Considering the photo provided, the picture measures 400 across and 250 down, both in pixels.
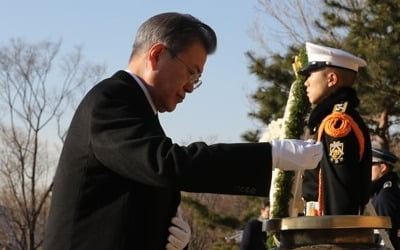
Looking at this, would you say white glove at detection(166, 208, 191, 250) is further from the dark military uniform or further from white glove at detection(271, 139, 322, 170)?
the dark military uniform

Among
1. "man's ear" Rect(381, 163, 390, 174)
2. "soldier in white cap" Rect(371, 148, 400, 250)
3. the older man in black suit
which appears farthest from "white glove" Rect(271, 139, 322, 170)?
"man's ear" Rect(381, 163, 390, 174)

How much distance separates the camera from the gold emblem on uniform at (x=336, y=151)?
4719 millimetres

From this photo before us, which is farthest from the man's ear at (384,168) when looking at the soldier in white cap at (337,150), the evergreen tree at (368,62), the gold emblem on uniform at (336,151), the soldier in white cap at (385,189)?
the evergreen tree at (368,62)

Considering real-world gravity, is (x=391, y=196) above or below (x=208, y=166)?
above

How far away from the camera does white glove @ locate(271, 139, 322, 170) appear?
2.35 meters

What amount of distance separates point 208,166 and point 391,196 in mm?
5164

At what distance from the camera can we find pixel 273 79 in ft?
56.9

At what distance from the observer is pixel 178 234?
2.64 m

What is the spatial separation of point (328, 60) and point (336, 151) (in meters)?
0.71

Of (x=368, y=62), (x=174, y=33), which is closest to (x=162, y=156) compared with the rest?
(x=174, y=33)

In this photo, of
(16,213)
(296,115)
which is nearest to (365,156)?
(296,115)

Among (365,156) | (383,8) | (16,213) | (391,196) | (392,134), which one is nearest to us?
(365,156)

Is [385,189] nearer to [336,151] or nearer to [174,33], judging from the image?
[336,151]

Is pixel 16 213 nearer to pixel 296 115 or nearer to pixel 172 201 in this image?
pixel 296 115
